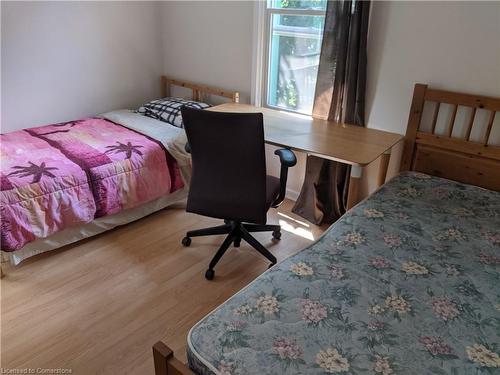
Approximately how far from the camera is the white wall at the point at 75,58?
296 centimetres

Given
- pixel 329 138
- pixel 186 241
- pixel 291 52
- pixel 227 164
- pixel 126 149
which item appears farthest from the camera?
pixel 291 52

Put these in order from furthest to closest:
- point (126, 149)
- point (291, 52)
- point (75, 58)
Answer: point (75, 58), point (291, 52), point (126, 149)

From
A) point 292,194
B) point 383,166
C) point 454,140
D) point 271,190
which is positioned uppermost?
point 454,140

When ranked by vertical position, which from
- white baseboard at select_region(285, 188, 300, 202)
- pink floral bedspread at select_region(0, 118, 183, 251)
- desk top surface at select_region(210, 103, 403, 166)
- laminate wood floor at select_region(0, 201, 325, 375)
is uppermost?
desk top surface at select_region(210, 103, 403, 166)

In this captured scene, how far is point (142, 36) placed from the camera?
364cm

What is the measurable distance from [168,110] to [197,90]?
1.30 feet

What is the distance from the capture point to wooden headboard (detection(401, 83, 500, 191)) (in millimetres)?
2209

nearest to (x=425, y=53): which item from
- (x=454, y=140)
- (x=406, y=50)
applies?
(x=406, y=50)

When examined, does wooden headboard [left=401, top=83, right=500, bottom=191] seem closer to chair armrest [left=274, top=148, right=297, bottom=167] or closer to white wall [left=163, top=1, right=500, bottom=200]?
white wall [left=163, top=1, right=500, bottom=200]

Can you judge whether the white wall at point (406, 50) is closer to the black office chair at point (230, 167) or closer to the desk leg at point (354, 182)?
the desk leg at point (354, 182)

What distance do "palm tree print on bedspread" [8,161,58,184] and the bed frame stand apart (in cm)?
222

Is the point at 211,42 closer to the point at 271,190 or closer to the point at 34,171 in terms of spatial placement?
the point at 271,190

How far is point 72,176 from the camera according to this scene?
2.43 meters

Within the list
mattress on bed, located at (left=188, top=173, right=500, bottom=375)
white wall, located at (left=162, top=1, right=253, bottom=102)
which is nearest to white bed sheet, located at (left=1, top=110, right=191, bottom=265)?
white wall, located at (left=162, top=1, right=253, bottom=102)
